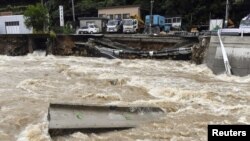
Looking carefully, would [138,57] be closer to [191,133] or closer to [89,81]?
[89,81]

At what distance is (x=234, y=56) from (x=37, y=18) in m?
22.4

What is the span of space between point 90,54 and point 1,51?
29.6ft

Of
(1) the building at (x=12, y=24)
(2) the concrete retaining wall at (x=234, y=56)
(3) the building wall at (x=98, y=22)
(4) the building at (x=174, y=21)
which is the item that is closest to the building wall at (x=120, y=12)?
(3) the building wall at (x=98, y=22)

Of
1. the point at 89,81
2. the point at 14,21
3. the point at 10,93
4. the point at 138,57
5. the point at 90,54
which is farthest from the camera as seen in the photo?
the point at 14,21

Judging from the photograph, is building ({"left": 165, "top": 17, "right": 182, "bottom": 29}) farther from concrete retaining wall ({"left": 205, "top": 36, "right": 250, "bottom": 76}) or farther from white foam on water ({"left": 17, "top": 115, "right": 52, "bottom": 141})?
white foam on water ({"left": 17, "top": 115, "right": 52, "bottom": 141})

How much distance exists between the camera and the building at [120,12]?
4450 centimetres

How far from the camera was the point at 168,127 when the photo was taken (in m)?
9.57

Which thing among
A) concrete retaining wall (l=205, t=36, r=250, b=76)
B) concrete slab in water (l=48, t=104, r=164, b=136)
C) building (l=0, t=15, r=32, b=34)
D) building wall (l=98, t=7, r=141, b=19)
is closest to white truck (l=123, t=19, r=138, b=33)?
building wall (l=98, t=7, r=141, b=19)

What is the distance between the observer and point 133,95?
13.7m

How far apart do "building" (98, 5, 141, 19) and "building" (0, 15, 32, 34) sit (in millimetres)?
10308

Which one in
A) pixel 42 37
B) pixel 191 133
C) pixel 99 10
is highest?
pixel 99 10

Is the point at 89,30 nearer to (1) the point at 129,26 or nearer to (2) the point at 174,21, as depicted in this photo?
(1) the point at 129,26

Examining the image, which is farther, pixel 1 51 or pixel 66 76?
pixel 1 51

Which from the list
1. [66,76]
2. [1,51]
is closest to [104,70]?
[66,76]
